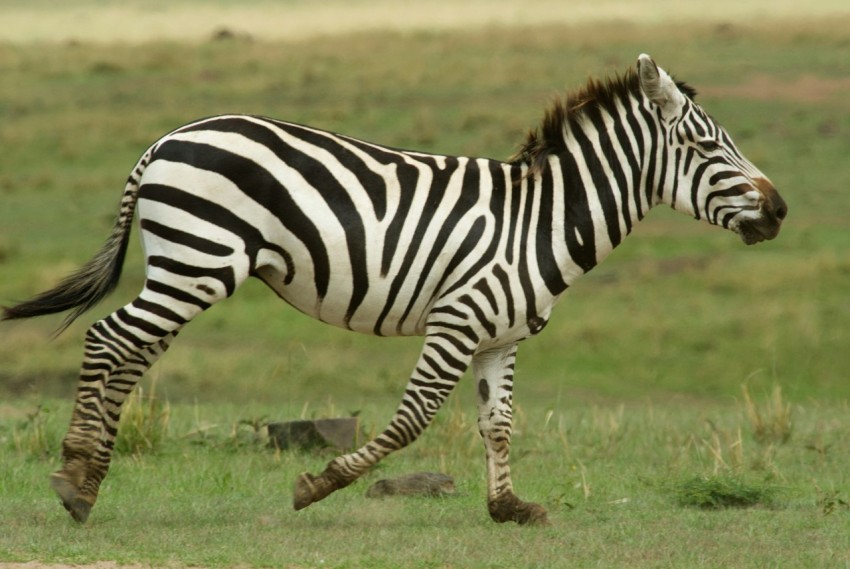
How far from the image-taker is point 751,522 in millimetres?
7285

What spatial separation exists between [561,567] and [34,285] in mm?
11499

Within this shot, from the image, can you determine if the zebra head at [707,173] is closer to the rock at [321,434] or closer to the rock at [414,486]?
the rock at [414,486]

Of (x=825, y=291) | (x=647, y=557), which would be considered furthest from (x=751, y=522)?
(x=825, y=291)

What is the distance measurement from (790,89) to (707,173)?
66.4 feet

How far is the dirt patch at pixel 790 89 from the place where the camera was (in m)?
25.5

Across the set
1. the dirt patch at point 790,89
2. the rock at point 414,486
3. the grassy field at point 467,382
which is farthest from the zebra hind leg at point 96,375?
the dirt patch at point 790,89

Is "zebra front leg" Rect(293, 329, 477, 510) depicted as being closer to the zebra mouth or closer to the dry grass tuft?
the zebra mouth

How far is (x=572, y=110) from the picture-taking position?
7230 mm

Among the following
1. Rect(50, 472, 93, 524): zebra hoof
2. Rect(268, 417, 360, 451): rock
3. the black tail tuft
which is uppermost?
the black tail tuft

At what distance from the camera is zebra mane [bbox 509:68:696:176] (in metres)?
7.20

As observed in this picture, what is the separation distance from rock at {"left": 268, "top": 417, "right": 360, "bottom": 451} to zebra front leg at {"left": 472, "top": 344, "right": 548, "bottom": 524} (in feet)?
6.80

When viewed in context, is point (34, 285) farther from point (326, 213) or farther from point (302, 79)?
point (302, 79)

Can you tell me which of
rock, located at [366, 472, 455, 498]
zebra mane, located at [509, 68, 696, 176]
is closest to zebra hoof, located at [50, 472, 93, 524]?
rock, located at [366, 472, 455, 498]

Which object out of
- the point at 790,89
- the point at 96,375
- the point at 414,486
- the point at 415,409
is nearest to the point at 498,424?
the point at 415,409
